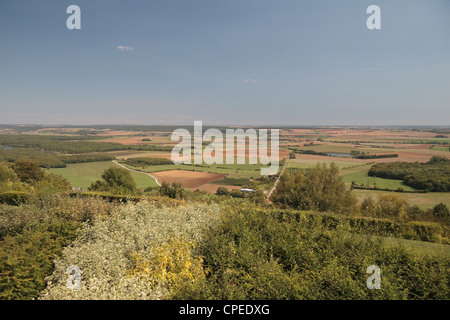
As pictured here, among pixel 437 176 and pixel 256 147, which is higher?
pixel 256 147

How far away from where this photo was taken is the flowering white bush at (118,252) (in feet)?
12.8

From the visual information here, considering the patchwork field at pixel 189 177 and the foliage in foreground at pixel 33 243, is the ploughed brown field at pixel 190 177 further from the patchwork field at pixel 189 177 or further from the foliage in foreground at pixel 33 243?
the foliage in foreground at pixel 33 243

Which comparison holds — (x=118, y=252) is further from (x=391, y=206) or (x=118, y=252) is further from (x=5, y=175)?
(x=5, y=175)

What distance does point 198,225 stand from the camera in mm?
6617

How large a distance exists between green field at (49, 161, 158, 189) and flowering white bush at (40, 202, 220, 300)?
1073 inches

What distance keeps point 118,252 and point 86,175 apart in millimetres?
39802

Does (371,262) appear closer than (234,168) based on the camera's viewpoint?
Yes

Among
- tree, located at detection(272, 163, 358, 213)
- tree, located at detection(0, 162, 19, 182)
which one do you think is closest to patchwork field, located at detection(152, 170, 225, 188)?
tree, located at detection(272, 163, 358, 213)

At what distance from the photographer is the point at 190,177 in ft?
127

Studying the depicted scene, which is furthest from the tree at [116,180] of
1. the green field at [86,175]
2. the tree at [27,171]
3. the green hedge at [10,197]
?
the green hedge at [10,197]

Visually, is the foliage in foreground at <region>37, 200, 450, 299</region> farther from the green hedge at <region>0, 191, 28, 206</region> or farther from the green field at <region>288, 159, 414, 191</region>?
the green field at <region>288, 159, 414, 191</region>
